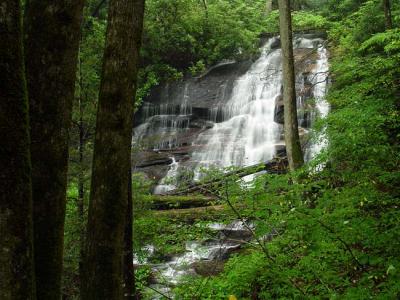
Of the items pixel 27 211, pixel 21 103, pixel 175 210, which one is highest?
pixel 21 103

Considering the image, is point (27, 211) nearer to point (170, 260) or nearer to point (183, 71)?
point (170, 260)

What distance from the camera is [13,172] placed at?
6.84 feet

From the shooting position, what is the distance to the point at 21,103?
2180mm

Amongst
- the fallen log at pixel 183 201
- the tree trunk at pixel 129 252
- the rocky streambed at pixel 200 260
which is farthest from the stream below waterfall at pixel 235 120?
the tree trunk at pixel 129 252

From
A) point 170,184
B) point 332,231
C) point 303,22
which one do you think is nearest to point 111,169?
point 332,231

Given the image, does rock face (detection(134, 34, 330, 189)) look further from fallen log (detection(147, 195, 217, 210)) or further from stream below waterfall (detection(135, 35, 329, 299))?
fallen log (detection(147, 195, 217, 210))

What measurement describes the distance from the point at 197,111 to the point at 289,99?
1173cm

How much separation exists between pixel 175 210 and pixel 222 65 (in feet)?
42.4

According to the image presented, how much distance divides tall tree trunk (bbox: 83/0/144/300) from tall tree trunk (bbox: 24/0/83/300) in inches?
25.2

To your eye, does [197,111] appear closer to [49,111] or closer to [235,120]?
[235,120]

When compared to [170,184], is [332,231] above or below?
above

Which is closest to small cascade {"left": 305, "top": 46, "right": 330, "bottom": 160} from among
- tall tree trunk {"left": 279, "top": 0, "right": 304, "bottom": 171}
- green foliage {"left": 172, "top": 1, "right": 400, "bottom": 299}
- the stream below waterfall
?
the stream below waterfall

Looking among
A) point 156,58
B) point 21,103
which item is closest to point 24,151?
point 21,103

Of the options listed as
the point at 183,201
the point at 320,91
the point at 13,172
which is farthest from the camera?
the point at 320,91
